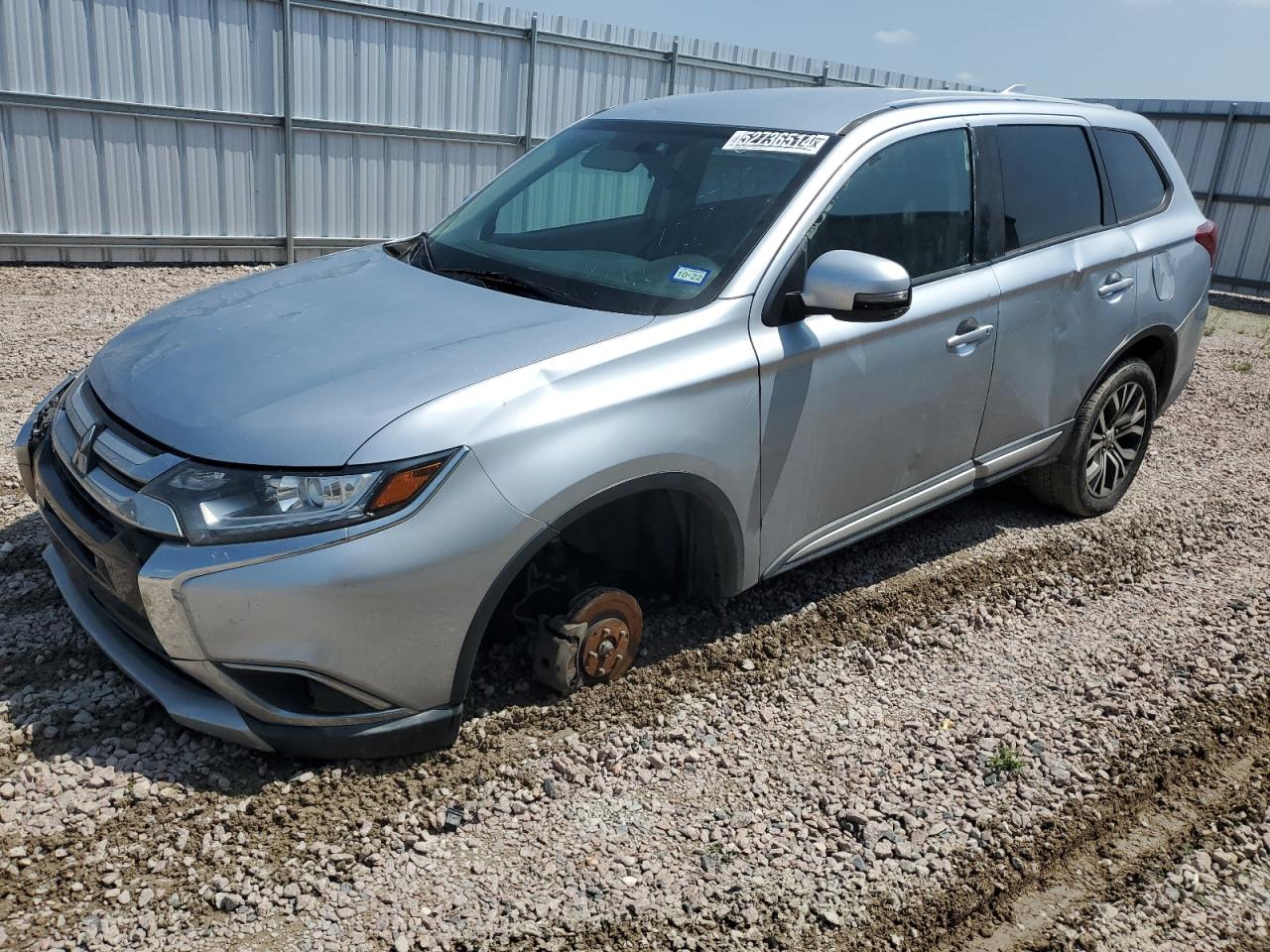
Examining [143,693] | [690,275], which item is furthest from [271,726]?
[690,275]

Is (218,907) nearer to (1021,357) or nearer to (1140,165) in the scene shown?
(1021,357)

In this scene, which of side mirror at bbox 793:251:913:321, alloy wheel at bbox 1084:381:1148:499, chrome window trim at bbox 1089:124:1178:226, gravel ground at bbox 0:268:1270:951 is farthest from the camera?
alloy wheel at bbox 1084:381:1148:499

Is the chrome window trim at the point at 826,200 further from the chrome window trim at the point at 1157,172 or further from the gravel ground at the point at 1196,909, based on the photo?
the gravel ground at the point at 1196,909

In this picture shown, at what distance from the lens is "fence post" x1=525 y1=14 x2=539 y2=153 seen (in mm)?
11812

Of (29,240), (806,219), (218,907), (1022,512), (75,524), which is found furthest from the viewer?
(29,240)

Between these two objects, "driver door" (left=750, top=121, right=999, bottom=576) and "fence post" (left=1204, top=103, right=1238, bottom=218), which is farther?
"fence post" (left=1204, top=103, right=1238, bottom=218)

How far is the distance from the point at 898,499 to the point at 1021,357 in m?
0.86

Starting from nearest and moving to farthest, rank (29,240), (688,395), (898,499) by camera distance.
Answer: (688,395) < (898,499) < (29,240)

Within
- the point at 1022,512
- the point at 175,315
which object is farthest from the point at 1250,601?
the point at 175,315

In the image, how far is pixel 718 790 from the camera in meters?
3.11

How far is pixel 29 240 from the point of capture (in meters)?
9.54

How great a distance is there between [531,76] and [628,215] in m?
8.99

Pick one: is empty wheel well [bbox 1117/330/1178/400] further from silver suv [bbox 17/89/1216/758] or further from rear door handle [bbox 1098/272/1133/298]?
rear door handle [bbox 1098/272/1133/298]

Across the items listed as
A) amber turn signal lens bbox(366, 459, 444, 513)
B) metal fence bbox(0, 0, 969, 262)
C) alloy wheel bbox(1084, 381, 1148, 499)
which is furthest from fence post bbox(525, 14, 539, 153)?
amber turn signal lens bbox(366, 459, 444, 513)
